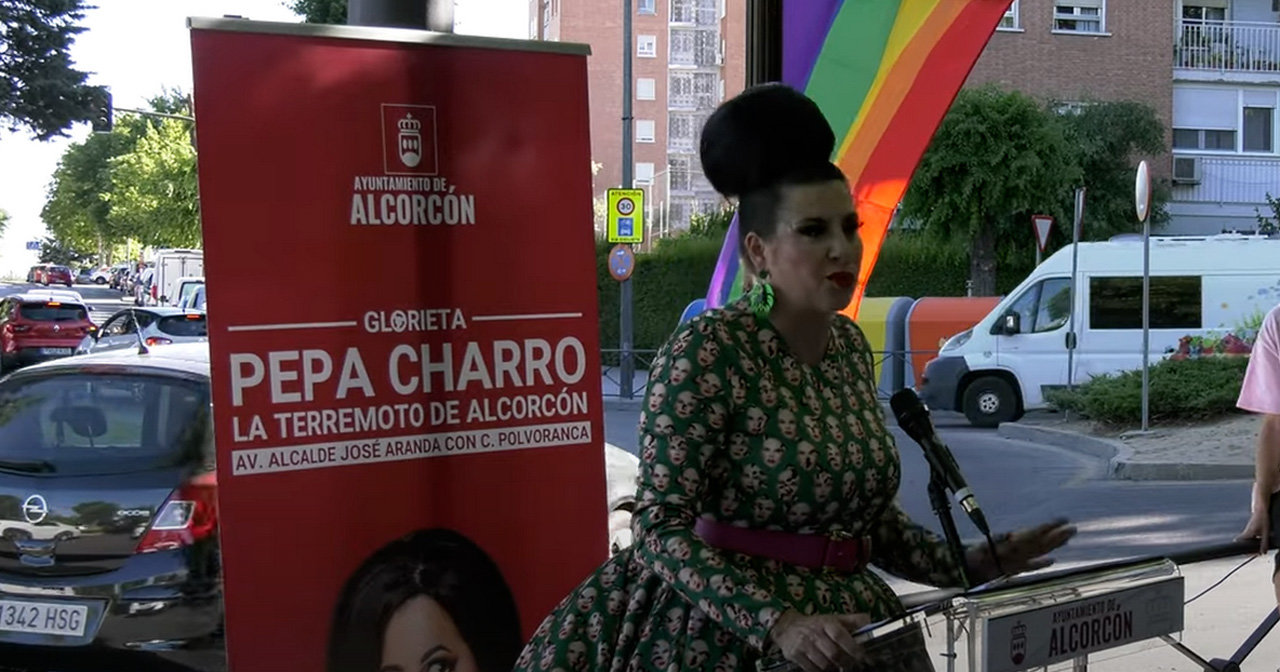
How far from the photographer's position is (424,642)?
3.61 m

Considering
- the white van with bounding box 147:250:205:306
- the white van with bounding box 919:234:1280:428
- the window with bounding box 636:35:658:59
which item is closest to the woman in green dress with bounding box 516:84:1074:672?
the white van with bounding box 919:234:1280:428

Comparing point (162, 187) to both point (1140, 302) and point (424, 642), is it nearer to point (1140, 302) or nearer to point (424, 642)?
point (1140, 302)

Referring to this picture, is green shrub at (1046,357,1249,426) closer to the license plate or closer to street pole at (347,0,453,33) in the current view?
the license plate

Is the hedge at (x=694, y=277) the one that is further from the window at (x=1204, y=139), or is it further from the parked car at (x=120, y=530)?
the parked car at (x=120, y=530)

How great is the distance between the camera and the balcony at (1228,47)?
117 feet

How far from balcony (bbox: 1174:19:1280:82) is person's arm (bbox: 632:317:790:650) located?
36.3m

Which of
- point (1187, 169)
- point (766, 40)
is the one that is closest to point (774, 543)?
point (766, 40)

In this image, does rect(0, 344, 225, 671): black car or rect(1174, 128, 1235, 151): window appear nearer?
rect(0, 344, 225, 671): black car

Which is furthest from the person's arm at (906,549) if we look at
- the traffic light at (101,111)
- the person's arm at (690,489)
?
the traffic light at (101,111)

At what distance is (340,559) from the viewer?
3.46 meters

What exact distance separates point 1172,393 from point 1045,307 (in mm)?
3449

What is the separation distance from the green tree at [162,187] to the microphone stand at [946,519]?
68.0 metres

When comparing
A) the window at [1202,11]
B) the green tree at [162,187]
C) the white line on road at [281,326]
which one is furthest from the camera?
the green tree at [162,187]

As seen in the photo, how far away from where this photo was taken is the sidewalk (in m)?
13.3
